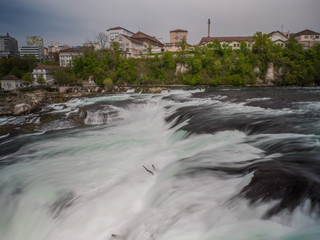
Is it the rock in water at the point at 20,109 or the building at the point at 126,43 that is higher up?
the building at the point at 126,43

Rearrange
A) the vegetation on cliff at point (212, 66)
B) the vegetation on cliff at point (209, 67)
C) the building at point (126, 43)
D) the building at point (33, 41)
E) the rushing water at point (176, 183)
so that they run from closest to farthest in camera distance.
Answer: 1. the rushing water at point (176, 183)
2. the vegetation on cliff at point (209, 67)
3. the vegetation on cliff at point (212, 66)
4. the building at point (126, 43)
5. the building at point (33, 41)

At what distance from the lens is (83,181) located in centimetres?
577

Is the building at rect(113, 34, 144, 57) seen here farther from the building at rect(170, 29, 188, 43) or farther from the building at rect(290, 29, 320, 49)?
the building at rect(290, 29, 320, 49)

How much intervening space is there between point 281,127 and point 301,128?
62 cm

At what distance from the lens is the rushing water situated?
10.8 feet

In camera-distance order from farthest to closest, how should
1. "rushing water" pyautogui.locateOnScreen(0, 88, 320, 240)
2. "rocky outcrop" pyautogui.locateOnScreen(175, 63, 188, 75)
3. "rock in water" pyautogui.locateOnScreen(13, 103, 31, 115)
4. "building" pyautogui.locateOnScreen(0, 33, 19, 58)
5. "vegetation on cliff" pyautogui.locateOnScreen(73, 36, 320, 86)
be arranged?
"building" pyautogui.locateOnScreen(0, 33, 19, 58), "rocky outcrop" pyautogui.locateOnScreen(175, 63, 188, 75), "vegetation on cliff" pyautogui.locateOnScreen(73, 36, 320, 86), "rock in water" pyautogui.locateOnScreen(13, 103, 31, 115), "rushing water" pyautogui.locateOnScreen(0, 88, 320, 240)

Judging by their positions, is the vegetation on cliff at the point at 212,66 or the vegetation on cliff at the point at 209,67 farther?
the vegetation on cliff at the point at 212,66

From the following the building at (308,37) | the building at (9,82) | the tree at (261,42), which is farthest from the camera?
the building at (308,37)

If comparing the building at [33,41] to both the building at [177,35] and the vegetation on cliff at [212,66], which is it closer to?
the building at [177,35]

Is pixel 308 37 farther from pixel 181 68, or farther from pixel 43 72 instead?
pixel 43 72

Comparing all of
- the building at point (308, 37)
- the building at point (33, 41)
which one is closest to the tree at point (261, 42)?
the building at point (308, 37)

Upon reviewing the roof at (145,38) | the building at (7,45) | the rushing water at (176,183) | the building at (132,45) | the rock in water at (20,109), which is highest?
the building at (7,45)

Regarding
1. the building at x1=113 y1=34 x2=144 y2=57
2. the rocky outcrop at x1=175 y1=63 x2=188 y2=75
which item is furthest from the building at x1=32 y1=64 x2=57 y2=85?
the rocky outcrop at x1=175 y1=63 x2=188 y2=75

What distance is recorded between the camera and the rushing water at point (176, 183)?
10.8ft
